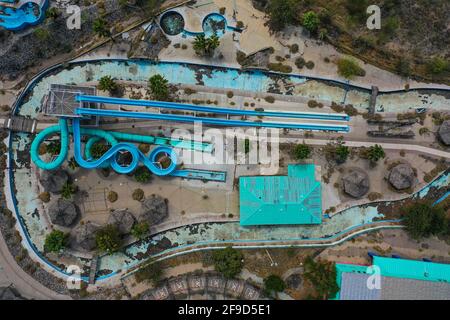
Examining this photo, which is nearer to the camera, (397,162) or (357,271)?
(357,271)

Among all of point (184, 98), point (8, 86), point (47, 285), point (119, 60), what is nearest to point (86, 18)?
point (119, 60)

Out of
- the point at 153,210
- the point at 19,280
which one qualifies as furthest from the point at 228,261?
the point at 19,280

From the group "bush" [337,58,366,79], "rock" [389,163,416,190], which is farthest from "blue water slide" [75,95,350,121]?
"rock" [389,163,416,190]

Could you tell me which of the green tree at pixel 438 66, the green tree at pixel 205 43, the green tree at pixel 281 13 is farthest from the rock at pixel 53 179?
the green tree at pixel 438 66

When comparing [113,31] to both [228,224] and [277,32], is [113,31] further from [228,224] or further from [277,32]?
[228,224]

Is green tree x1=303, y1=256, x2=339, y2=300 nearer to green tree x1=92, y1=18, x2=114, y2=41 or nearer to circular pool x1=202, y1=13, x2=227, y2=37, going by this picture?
circular pool x1=202, y1=13, x2=227, y2=37
